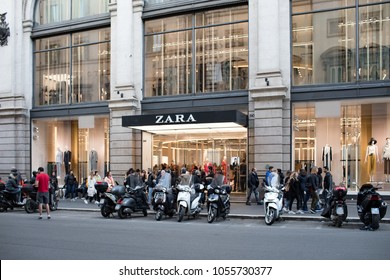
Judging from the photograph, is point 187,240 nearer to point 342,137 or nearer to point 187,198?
point 187,198

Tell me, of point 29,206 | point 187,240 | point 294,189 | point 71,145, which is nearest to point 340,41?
point 294,189

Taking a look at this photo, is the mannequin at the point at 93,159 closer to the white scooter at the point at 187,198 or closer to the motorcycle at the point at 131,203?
the motorcycle at the point at 131,203

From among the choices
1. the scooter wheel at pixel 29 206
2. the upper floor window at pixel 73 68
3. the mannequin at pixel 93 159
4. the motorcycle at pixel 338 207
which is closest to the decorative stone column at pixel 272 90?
the motorcycle at pixel 338 207

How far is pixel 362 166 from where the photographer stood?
842 inches

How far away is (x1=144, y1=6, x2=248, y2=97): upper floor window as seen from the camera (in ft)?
A: 73.8

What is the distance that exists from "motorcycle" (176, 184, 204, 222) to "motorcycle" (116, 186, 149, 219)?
67.6 inches

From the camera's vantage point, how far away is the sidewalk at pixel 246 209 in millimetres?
15992

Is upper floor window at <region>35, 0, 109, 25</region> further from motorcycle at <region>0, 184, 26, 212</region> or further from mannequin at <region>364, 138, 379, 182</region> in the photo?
mannequin at <region>364, 138, 379, 182</region>

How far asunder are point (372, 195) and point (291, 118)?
26.4 ft

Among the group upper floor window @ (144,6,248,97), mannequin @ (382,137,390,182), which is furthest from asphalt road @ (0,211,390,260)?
upper floor window @ (144,6,248,97)

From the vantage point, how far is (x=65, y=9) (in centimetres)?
2702

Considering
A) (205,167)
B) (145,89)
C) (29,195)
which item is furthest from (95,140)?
(29,195)

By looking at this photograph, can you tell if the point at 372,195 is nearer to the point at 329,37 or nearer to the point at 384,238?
the point at 384,238

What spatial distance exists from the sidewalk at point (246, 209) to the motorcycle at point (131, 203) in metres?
1.08
